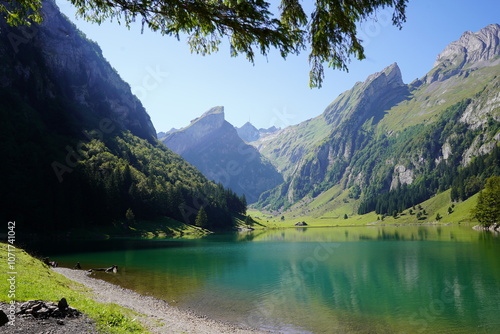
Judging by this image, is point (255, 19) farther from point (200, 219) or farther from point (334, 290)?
point (200, 219)

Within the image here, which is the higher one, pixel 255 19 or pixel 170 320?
pixel 255 19

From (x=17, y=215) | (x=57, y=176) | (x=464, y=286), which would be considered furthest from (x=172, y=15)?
(x=57, y=176)

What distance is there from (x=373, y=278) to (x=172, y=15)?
42.8 m

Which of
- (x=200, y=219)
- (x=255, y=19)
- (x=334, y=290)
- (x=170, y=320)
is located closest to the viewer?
(x=255, y=19)

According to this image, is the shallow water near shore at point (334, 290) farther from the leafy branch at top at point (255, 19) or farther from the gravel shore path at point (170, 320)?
the leafy branch at top at point (255, 19)

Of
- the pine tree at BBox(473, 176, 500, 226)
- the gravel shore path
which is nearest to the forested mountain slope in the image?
the gravel shore path

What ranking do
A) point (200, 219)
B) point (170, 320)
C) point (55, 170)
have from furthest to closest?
point (200, 219) < point (55, 170) < point (170, 320)

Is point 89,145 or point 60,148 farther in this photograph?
point 89,145

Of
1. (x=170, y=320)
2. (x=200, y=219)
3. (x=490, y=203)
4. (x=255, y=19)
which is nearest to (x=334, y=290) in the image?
(x=170, y=320)

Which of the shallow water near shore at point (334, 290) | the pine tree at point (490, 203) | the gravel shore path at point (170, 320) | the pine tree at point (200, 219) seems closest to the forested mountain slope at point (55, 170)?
the pine tree at point (200, 219)

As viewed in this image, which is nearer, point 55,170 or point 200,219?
point 55,170

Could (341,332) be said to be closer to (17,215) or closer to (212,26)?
(212,26)

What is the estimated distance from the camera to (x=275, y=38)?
37.0ft

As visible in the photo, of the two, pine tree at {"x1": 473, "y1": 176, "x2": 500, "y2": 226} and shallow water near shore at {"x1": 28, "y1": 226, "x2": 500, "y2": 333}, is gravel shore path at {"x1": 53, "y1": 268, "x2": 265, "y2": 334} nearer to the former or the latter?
shallow water near shore at {"x1": 28, "y1": 226, "x2": 500, "y2": 333}
